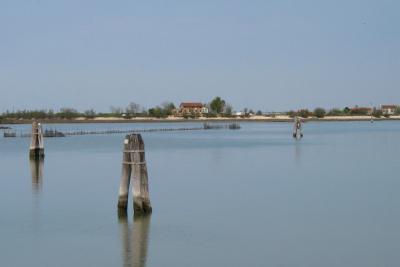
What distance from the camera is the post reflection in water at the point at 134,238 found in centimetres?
1573

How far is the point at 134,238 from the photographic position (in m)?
18.0

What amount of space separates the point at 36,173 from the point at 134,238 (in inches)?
747

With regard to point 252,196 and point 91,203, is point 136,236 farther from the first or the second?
point 252,196

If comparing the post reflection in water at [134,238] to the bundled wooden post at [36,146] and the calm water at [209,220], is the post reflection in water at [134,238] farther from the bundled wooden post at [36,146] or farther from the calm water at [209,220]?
the bundled wooden post at [36,146]

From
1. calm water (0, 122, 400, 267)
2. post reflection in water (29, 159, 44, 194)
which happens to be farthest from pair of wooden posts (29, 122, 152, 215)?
post reflection in water (29, 159, 44, 194)

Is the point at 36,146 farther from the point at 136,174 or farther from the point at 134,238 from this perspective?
the point at 134,238

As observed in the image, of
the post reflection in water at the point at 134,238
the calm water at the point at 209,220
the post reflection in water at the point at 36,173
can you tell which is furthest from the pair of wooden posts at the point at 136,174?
the post reflection in water at the point at 36,173

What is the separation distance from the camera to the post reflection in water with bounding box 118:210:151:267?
51.6 ft

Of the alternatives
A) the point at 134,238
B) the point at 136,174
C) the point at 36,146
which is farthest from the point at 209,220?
the point at 36,146

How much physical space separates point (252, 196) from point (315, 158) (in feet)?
70.8

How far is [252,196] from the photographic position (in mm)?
25469

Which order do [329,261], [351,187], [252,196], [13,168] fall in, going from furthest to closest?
[13,168] → [351,187] → [252,196] → [329,261]

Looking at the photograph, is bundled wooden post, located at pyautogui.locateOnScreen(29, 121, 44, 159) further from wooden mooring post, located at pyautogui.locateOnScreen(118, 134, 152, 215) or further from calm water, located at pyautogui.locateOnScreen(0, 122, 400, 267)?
wooden mooring post, located at pyautogui.locateOnScreen(118, 134, 152, 215)

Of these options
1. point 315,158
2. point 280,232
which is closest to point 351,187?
point 280,232
